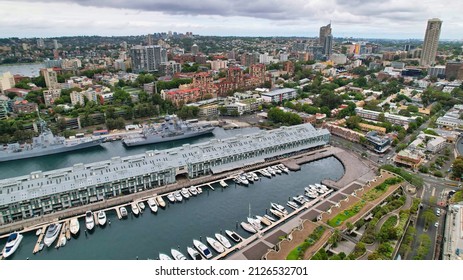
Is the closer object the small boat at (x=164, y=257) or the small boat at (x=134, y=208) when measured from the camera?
the small boat at (x=164, y=257)

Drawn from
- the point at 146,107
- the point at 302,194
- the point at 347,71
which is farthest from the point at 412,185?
the point at 347,71

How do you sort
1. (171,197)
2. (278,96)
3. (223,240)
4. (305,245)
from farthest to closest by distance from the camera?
(278,96), (171,197), (223,240), (305,245)

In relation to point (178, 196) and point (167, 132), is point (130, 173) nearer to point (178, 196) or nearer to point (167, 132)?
point (178, 196)

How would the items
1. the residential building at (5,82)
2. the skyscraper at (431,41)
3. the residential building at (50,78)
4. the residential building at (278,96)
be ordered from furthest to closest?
the skyscraper at (431,41) → the residential building at (50,78) → the residential building at (5,82) → the residential building at (278,96)

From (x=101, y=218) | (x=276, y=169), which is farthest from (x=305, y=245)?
(x=101, y=218)

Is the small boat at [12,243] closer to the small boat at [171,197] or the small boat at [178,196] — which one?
the small boat at [171,197]

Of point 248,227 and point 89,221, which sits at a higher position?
point 248,227

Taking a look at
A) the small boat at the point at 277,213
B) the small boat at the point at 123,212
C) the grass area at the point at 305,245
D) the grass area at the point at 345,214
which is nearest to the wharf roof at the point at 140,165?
the small boat at the point at 123,212

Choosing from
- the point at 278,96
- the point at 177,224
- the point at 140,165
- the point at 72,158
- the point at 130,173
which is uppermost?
the point at 278,96
